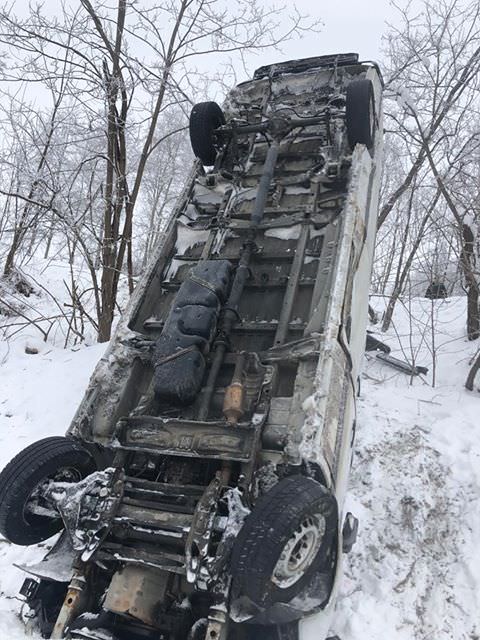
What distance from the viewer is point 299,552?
2369 mm

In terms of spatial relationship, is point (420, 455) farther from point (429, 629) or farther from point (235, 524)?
point (235, 524)

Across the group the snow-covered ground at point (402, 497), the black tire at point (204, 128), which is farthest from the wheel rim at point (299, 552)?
the black tire at point (204, 128)

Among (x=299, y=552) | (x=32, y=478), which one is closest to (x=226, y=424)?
(x=299, y=552)

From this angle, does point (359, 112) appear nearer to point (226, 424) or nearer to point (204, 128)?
point (204, 128)

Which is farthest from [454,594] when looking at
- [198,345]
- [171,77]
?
[171,77]

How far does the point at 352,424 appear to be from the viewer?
353 cm

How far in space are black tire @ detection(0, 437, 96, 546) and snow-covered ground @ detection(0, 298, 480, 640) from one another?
457 millimetres

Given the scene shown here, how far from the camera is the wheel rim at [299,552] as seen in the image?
7.43ft

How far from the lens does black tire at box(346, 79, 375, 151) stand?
14.0 feet

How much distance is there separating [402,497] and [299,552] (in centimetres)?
205

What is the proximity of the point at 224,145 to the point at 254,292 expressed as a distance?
174cm

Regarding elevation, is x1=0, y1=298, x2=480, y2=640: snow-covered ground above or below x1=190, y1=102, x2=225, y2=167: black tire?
below

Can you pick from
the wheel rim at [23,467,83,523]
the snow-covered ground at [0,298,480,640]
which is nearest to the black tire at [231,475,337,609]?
the snow-covered ground at [0,298,480,640]

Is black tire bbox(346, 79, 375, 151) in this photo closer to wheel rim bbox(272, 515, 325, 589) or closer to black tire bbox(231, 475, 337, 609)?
black tire bbox(231, 475, 337, 609)
